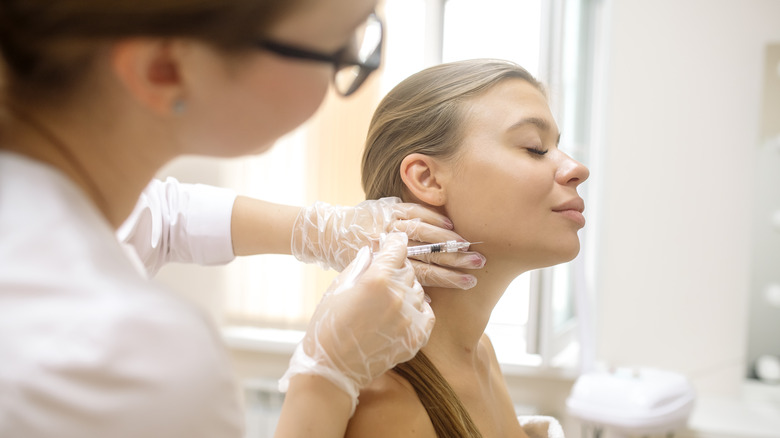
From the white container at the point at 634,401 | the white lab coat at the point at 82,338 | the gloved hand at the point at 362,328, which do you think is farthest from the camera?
the white container at the point at 634,401

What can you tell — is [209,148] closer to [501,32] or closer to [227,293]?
[501,32]

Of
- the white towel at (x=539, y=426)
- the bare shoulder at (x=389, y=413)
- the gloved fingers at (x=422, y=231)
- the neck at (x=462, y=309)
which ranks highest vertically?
the gloved fingers at (x=422, y=231)

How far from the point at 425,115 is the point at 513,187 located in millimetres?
236

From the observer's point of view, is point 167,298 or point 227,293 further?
point 227,293

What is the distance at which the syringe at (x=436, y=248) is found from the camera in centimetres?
110

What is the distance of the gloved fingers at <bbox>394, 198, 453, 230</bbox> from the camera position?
3.80ft

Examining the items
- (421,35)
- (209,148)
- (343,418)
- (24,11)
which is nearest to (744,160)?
(421,35)

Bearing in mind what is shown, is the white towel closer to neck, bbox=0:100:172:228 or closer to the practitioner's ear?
the practitioner's ear

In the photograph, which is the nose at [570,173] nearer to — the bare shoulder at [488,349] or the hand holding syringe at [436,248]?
the hand holding syringe at [436,248]

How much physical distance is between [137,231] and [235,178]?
194cm

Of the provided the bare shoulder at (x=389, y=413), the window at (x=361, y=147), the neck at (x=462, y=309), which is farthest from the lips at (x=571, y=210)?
the window at (x=361, y=147)

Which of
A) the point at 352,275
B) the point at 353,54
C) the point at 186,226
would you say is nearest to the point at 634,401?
the point at 352,275

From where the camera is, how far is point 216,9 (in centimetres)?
52

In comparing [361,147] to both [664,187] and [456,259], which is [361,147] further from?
[456,259]
